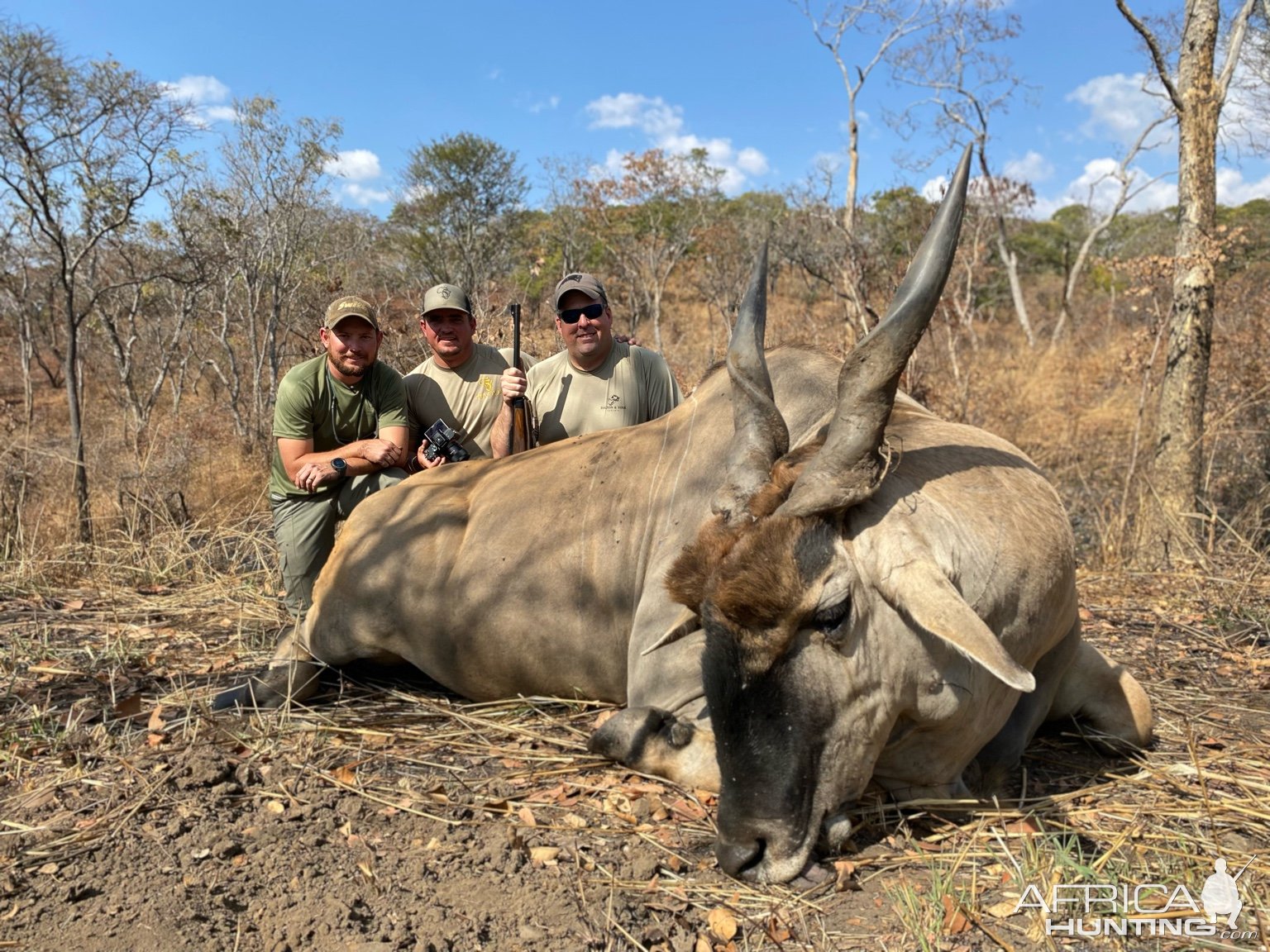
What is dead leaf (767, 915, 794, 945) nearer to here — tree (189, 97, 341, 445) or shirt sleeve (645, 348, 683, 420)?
shirt sleeve (645, 348, 683, 420)

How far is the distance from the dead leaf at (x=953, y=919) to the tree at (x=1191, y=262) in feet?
17.0

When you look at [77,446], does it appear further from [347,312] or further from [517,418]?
[517,418]

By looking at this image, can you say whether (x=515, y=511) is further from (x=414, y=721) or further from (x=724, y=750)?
(x=724, y=750)

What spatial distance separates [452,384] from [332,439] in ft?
2.80

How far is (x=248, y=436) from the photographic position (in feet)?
44.0

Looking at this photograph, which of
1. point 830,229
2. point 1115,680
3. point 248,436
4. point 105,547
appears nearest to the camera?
point 1115,680

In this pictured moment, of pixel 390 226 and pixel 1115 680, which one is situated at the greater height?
pixel 390 226

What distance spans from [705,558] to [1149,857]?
1.48 m

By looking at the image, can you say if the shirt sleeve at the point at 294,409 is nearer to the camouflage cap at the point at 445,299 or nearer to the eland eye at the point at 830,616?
the camouflage cap at the point at 445,299

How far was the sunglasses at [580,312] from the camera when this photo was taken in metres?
5.40

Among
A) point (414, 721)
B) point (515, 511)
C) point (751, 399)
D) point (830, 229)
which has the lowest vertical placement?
point (414, 721)

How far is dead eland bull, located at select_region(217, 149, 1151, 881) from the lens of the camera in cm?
243

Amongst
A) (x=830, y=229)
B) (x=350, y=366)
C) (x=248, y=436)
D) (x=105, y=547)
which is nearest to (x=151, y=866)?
(x=350, y=366)

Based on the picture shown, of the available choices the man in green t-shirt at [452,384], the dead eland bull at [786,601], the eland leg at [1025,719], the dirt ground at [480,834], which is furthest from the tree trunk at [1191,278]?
the man in green t-shirt at [452,384]
